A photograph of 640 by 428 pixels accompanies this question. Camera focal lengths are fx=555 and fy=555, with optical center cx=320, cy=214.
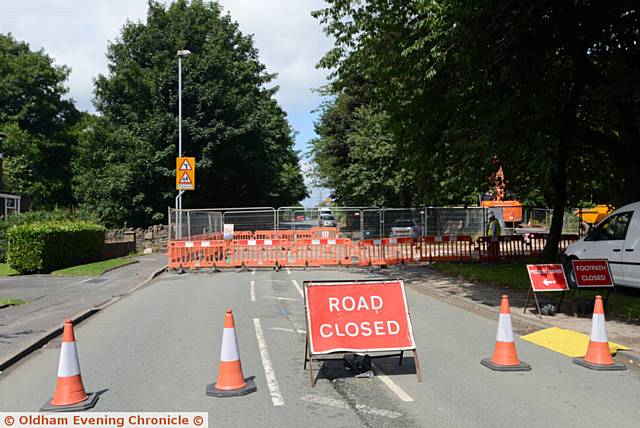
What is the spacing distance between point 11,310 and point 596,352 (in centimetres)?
1086

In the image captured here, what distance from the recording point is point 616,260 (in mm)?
11547

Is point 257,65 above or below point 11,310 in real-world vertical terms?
above

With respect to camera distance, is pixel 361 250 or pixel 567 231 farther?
pixel 567 231

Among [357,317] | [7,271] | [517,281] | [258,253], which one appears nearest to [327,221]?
[258,253]

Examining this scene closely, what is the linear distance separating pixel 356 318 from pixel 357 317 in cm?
2

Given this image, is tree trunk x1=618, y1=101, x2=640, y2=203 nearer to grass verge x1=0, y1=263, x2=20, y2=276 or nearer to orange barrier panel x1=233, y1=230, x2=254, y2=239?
orange barrier panel x1=233, y1=230, x2=254, y2=239

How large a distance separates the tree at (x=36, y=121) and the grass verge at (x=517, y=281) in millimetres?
43030

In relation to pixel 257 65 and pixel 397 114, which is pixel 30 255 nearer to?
pixel 397 114

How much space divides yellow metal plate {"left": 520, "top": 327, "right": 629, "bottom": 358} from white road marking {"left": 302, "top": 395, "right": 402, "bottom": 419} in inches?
141

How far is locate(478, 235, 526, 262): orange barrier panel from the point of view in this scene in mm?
20594

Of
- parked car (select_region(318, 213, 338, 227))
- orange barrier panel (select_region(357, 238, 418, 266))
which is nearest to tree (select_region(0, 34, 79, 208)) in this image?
parked car (select_region(318, 213, 338, 227))

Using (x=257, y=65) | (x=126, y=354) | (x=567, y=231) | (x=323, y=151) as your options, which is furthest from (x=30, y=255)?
(x=567, y=231)

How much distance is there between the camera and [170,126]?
35.1m

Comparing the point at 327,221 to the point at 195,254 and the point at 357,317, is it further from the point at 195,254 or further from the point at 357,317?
the point at 357,317
